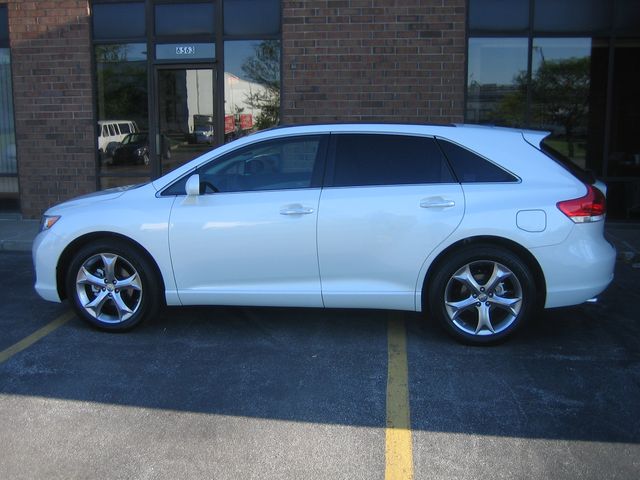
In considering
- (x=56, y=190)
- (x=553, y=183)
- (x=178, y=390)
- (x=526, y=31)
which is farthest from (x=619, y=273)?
(x=56, y=190)

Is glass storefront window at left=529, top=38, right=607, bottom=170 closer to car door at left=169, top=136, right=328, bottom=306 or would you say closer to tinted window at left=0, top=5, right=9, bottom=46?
car door at left=169, top=136, right=328, bottom=306

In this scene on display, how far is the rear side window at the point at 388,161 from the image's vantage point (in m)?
5.19

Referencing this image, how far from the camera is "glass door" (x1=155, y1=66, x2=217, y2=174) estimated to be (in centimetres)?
1068

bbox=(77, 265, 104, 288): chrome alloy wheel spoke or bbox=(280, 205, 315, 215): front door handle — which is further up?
bbox=(280, 205, 315, 215): front door handle

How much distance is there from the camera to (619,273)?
7.69m

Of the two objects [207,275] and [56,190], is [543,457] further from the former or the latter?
[56,190]

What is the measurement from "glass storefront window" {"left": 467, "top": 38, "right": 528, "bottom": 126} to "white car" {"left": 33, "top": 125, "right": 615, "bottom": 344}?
4994 millimetres

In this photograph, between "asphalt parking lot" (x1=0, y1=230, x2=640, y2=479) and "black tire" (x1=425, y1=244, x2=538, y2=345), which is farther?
"black tire" (x1=425, y1=244, x2=538, y2=345)

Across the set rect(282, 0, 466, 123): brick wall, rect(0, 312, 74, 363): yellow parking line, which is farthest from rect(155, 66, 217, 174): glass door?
rect(0, 312, 74, 363): yellow parking line

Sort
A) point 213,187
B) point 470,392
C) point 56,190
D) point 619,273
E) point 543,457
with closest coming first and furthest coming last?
point 543,457
point 470,392
point 213,187
point 619,273
point 56,190

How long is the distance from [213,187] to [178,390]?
5.51 ft

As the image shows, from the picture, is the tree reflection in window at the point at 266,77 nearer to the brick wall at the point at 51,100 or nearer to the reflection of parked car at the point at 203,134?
the reflection of parked car at the point at 203,134

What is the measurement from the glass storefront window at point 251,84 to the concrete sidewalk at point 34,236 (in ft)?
10.8

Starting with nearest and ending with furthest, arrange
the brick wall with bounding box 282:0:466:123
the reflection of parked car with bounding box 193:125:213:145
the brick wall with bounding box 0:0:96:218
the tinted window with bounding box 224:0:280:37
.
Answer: the brick wall with bounding box 282:0:466:123, the tinted window with bounding box 224:0:280:37, the brick wall with bounding box 0:0:96:218, the reflection of parked car with bounding box 193:125:213:145
